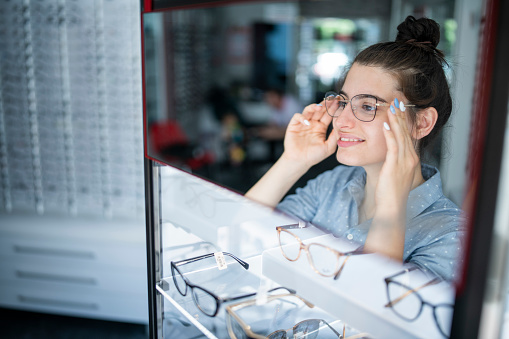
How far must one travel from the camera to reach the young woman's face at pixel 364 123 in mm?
561

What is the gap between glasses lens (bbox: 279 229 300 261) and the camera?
2.21 ft

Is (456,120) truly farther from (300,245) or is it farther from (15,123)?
(15,123)

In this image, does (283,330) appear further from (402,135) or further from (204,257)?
(402,135)

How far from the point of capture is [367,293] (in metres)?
0.56

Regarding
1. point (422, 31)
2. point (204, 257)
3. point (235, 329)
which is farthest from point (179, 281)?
point (422, 31)

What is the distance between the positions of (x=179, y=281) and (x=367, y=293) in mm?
443

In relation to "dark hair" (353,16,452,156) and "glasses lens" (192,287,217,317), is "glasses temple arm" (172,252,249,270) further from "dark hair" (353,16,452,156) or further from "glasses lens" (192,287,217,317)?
"dark hair" (353,16,452,156)

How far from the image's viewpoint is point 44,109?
71.1 inches

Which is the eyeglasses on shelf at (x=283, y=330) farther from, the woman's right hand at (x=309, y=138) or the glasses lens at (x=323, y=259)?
the woman's right hand at (x=309, y=138)

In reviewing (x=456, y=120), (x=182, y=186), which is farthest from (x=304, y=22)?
(x=456, y=120)

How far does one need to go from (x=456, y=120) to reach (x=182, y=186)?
592 millimetres

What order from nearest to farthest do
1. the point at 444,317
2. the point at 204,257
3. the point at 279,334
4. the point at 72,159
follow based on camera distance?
the point at 444,317, the point at 279,334, the point at 204,257, the point at 72,159

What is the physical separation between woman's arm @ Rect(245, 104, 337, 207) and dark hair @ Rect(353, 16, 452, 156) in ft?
0.44

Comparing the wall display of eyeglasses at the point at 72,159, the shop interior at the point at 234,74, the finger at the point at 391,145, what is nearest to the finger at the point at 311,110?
the finger at the point at 391,145
